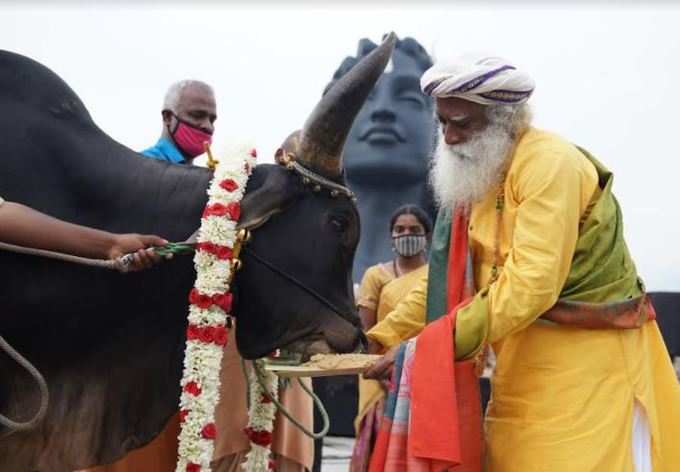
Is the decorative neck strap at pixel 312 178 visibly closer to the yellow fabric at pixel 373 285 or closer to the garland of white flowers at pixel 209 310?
the garland of white flowers at pixel 209 310

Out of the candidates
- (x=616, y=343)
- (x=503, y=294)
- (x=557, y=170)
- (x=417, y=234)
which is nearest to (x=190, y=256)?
(x=503, y=294)

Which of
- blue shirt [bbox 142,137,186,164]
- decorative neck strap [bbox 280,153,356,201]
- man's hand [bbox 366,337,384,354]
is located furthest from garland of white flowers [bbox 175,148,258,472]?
blue shirt [bbox 142,137,186,164]

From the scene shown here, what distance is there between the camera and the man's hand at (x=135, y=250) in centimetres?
259

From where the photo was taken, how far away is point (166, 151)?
12.5 feet

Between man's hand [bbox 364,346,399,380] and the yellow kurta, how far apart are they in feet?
0.69

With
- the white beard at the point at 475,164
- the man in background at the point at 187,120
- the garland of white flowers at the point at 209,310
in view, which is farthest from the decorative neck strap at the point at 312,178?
the man in background at the point at 187,120

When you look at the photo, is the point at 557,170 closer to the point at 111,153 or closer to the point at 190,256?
the point at 190,256

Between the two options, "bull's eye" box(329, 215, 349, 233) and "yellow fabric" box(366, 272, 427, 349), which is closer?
"bull's eye" box(329, 215, 349, 233)

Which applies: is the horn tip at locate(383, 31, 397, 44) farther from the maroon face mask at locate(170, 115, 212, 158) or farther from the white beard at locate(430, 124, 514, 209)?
the maroon face mask at locate(170, 115, 212, 158)

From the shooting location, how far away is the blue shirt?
3762 millimetres

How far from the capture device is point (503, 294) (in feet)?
8.91

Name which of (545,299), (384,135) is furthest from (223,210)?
(384,135)

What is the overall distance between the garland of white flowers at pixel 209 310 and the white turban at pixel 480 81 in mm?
602

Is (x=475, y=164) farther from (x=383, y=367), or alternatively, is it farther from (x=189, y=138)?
(x=189, y=138)
